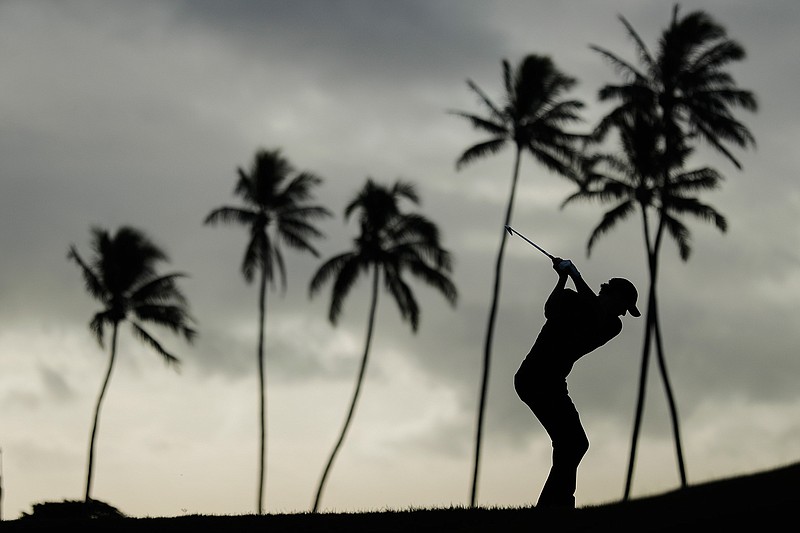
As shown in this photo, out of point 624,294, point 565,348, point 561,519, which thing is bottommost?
point 561,519

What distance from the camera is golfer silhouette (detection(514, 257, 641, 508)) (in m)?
12.3

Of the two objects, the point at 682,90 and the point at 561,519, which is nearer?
the point at 561,519

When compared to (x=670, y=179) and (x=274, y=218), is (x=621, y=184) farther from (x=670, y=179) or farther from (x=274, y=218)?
(x=274, y=218)

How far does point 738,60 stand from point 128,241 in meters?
26.1

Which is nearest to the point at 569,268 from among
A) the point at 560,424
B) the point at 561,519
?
the point at 560,424

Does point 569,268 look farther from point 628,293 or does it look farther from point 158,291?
point 158,291

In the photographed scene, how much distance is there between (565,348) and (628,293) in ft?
2.98

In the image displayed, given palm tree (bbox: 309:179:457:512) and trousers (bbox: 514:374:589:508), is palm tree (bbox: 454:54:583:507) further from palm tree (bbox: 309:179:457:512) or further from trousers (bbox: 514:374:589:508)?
trousers (bbox: 514:374:589:508)

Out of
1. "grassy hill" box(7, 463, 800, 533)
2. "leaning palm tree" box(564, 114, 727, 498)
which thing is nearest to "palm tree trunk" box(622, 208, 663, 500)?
"leaning palm tree" box(564, 114, 727, 498)

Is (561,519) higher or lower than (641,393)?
lower

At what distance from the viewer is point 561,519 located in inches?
484

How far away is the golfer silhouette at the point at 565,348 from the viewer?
40.4 feet

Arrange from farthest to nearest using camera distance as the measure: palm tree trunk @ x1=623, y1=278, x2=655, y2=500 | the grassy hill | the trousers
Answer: palm tree trunk @ x1=623, y1=278, x2=655, y2=500, the trousers, the grassy hill

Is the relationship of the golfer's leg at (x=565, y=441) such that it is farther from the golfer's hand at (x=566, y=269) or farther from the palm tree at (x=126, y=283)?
the palm tree at (x=126, y=283)
